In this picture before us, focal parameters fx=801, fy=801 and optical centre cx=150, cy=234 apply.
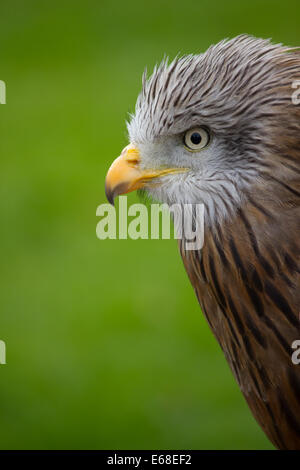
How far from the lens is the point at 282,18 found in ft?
30.4

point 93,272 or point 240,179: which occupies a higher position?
point 240,179

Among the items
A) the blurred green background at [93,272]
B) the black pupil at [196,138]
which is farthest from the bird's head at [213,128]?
the blurred green background at [93,272]

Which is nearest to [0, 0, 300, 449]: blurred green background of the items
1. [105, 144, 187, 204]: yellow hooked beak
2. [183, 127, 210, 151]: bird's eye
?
[105, 144, 187, 204]: yellow hooked beak

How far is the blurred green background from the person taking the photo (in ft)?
15.6

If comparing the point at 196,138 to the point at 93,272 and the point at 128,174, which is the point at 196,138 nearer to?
the point at 128,174

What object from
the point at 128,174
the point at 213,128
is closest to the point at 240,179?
the point at 213,128

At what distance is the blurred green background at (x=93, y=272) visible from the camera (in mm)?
4766

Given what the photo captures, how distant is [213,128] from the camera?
257 centimetres

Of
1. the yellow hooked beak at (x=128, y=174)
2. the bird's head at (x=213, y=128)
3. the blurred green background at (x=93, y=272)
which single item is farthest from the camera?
the blurred green background at (x=93, y=272)

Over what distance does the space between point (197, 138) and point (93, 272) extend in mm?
3760

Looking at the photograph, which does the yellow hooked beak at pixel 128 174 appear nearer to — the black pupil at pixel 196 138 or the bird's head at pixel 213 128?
the bird's head at pixel 213 128

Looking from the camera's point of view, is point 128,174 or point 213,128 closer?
point 213,128
